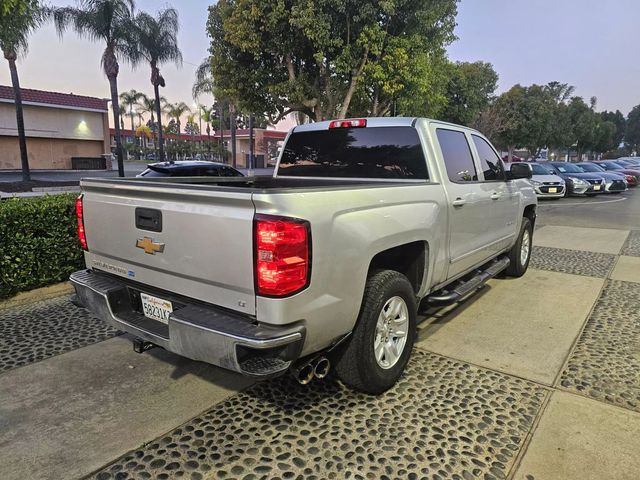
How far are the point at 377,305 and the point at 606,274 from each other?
503cm

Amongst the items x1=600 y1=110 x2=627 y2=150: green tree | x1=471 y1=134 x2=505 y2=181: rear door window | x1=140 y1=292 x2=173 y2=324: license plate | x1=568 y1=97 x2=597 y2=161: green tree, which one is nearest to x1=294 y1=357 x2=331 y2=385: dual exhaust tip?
x1=140 y1=292 x2=173 y2=324: license plate

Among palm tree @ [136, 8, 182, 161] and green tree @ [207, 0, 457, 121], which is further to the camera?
palm tree @ [136, 8, 182, 161]

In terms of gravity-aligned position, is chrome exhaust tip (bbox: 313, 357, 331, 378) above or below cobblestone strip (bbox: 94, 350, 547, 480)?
above

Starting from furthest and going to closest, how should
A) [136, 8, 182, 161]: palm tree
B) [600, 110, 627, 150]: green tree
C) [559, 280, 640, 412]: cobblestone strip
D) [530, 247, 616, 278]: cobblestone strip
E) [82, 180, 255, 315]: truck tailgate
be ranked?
[600, 110, 627, 150]: green tree
[136, 8, 182, 161]: palm tree
[530, 247, 616, 278]: cobblestone strip
[559, 280, 640, 412]: cobblestone strip
[82, 180, 255, 315]: truck tailgate

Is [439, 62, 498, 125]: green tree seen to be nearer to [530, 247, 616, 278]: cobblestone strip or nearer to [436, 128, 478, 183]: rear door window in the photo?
[530, 247, 616, 278]: cobblestone strip

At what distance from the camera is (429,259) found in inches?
138

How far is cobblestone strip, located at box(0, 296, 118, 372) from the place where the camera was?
3857mm

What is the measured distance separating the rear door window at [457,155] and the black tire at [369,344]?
1382mm

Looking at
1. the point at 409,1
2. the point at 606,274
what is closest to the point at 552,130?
the point at 409,1

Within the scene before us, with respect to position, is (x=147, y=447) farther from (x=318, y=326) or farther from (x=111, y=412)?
(x=318, y=326)

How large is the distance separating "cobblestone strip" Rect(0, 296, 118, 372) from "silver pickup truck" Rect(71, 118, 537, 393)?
950 millimetres

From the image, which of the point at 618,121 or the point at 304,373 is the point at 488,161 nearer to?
the point at 304,373

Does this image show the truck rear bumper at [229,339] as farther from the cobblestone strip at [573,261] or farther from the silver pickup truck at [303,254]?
the cobblestone strip at [573,261]

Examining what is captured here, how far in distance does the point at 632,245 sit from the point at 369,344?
7941 mm
